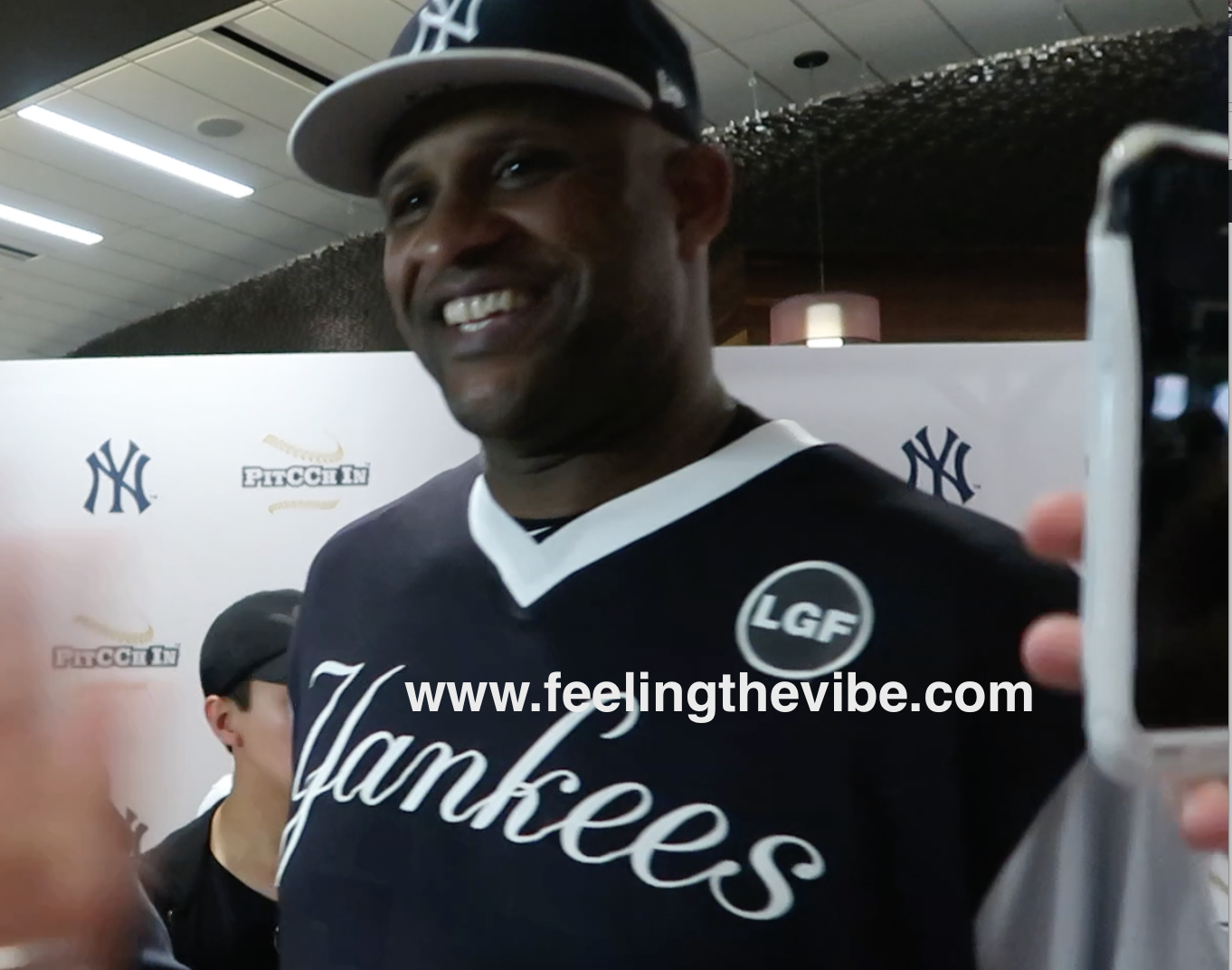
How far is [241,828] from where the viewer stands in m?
1.17

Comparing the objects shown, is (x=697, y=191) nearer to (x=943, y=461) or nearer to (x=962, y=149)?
(x=943, y=461)

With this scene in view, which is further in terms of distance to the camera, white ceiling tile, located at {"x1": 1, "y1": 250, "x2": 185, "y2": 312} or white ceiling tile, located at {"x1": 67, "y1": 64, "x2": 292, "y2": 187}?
white ceiling tile, located at {"x1": 1, "y1": 250, "x2": 185, "y2": 312}

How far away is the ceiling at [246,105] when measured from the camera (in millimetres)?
1299

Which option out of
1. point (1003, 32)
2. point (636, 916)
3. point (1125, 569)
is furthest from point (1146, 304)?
point (1003, 32)

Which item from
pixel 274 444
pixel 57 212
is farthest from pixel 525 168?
pixel 57 212

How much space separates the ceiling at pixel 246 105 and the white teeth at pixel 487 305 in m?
0.21

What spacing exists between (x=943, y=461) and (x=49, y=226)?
232 cm

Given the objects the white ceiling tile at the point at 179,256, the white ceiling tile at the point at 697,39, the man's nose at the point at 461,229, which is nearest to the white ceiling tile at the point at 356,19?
the white ceiling tile at the point at 697,39

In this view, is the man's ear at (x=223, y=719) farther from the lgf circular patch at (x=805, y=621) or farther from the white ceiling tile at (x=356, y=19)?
the white ceiling tile at (x=356, y=19)

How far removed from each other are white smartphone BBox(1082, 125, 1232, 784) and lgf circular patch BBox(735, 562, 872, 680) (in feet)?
1.42

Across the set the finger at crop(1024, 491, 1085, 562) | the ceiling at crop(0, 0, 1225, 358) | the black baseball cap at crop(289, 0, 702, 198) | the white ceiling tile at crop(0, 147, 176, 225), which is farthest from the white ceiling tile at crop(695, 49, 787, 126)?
the white ceiling tile at crop(0, 147, 176, 225)

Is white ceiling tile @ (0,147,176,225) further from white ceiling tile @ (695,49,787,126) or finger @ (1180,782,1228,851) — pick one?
finger @ (1180,782,1228,851)

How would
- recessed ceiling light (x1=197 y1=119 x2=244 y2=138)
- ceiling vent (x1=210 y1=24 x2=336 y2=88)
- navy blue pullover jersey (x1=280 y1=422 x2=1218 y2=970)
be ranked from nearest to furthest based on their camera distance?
navy blue pullover jersey (x1=280 y1=422 x2=1218 y2=970) < ceiling vent (x1=210 y1=24 x2=336 y2=88) < recessed ceiling light (x1=197 y1=119 x2=244 y2=138)

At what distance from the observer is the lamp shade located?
3.91 feet
